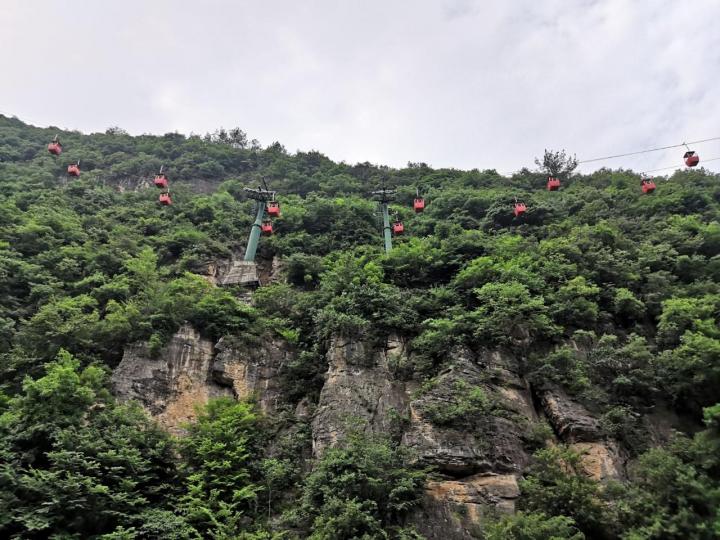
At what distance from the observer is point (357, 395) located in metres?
15.6

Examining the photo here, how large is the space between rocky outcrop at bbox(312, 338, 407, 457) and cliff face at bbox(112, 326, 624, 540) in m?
0.04

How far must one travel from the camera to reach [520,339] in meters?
16.7

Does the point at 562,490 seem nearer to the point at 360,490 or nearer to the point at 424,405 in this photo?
the point at 424,405

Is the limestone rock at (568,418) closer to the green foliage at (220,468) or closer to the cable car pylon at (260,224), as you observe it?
the green foliage at (220,468)

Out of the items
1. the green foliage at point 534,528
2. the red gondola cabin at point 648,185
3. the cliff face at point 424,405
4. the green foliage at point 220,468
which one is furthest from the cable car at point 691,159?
the green foliage at point 220,468

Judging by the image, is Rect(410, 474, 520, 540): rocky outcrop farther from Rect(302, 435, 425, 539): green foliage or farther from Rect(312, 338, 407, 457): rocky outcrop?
Rect(312, 338, 407, 457): rocky outcrop

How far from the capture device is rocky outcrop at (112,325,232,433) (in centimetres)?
1573

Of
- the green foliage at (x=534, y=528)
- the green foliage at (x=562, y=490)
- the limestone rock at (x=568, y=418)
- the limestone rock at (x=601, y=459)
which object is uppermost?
the limestone rock at (x=568, y=418)

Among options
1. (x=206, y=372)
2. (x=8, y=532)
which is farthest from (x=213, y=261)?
(x=8, y=532)

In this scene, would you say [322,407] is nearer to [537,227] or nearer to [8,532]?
[8,532]

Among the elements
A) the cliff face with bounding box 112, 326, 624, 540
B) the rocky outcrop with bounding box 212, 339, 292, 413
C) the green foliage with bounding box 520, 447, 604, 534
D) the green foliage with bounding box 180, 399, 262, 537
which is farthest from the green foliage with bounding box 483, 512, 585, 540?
the rocky outcrop with bounding box 212, 339, 292, 413

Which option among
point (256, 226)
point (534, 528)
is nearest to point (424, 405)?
point (534, 528)

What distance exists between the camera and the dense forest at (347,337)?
36.4ft

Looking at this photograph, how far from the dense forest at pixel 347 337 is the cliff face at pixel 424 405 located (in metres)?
0.33
